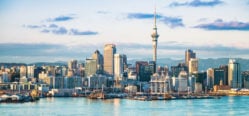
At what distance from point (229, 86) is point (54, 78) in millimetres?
14069

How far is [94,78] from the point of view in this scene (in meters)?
46.8

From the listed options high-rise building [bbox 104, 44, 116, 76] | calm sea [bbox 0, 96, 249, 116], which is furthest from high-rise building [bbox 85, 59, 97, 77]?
calm sea [bbox 0, 96, 249, 116]

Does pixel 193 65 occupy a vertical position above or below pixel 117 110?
above

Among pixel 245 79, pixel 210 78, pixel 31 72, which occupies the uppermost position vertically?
pixel 31 72

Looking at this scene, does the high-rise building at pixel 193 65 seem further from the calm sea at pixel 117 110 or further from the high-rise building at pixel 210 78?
the calm sea at pixel 117 110

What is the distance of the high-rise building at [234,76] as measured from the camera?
49719 mm

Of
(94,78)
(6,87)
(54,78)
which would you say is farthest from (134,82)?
(6,87)

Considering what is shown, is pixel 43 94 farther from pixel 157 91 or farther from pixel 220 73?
pixel 220 73

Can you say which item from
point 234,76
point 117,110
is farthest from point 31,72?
point 117,110

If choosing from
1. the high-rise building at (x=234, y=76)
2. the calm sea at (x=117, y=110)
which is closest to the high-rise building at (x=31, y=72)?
the high-rise building at (x=234, y=76)

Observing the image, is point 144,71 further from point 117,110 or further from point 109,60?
point 117,110

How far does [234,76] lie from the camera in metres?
50.4

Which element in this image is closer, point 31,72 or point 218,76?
point 218,76

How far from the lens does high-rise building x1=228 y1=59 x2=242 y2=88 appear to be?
163 ft
